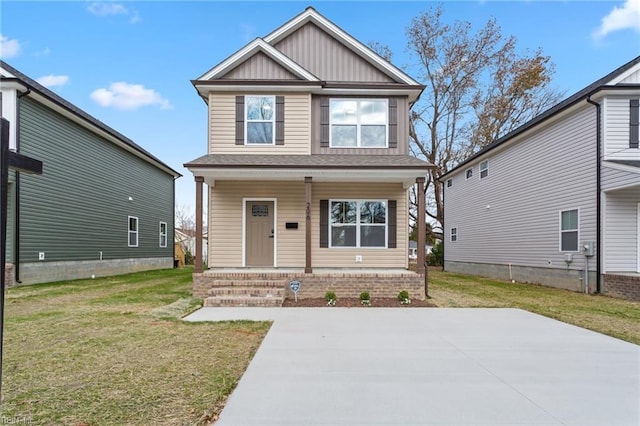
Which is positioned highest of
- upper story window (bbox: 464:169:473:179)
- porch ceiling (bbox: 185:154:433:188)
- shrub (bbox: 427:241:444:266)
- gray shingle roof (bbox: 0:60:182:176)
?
gray shingle roof (bbox: 0:60:182:176)

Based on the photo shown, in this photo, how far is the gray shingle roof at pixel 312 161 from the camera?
9.53 meters

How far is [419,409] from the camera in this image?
3.24 metres

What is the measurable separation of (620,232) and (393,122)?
21.9 feet

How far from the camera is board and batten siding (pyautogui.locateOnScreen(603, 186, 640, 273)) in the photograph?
10.3m

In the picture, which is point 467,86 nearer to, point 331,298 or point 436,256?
point 436,256

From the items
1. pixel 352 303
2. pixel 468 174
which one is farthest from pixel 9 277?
pixel 468 174

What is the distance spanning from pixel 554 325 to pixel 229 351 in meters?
5.38

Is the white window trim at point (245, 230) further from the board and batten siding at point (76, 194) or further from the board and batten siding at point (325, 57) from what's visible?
the board and batten siding at point (76, 194)

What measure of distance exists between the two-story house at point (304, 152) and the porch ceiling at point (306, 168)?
0.19 m

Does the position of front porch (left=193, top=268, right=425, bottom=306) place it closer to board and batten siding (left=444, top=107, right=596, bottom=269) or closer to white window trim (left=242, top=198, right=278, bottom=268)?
white window trim (left=242, top=198, right=278, bottom=268)

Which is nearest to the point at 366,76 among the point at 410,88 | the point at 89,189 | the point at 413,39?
the point at 410,88

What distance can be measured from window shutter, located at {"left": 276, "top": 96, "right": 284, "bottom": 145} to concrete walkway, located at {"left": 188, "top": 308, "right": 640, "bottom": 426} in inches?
A: 231

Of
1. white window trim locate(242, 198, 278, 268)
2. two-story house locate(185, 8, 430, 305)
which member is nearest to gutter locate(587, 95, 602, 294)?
two-story house locate(185, 8, 430, 305)

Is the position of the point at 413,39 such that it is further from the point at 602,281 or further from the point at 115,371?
the point at 115,371
